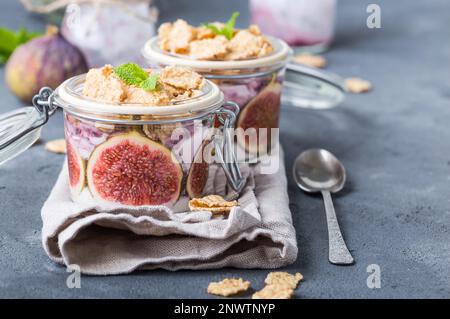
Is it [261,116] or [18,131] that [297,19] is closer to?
[261,116]

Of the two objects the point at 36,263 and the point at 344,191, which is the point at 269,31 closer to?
the point at 344,191

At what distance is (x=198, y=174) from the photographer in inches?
83.7

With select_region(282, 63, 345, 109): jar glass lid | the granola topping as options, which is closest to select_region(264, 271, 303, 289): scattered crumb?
the granola topping

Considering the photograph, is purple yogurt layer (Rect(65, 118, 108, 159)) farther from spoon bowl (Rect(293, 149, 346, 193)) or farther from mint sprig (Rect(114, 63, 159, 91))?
spoon bowl (Rect(293, 149, 346, 193))

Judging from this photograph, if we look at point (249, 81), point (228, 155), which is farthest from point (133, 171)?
point (249, 81)

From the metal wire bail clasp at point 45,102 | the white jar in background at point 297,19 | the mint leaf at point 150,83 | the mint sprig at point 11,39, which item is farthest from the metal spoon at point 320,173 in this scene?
the mint sprig at point 11,39

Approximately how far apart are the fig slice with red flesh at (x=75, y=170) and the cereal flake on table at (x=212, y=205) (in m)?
0.31

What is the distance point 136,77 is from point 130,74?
2 cm

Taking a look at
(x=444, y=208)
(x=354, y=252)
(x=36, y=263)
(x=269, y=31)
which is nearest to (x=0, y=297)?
(x=36, y=263)

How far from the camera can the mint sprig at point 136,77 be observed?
6.56 ft

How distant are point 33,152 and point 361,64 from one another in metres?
1.90

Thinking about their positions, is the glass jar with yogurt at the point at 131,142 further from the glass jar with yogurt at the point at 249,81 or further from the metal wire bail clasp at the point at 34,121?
the glass jar with yogurt at the point at 249,81

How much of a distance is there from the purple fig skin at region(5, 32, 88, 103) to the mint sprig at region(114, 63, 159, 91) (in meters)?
1.10

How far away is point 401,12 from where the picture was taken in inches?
191
